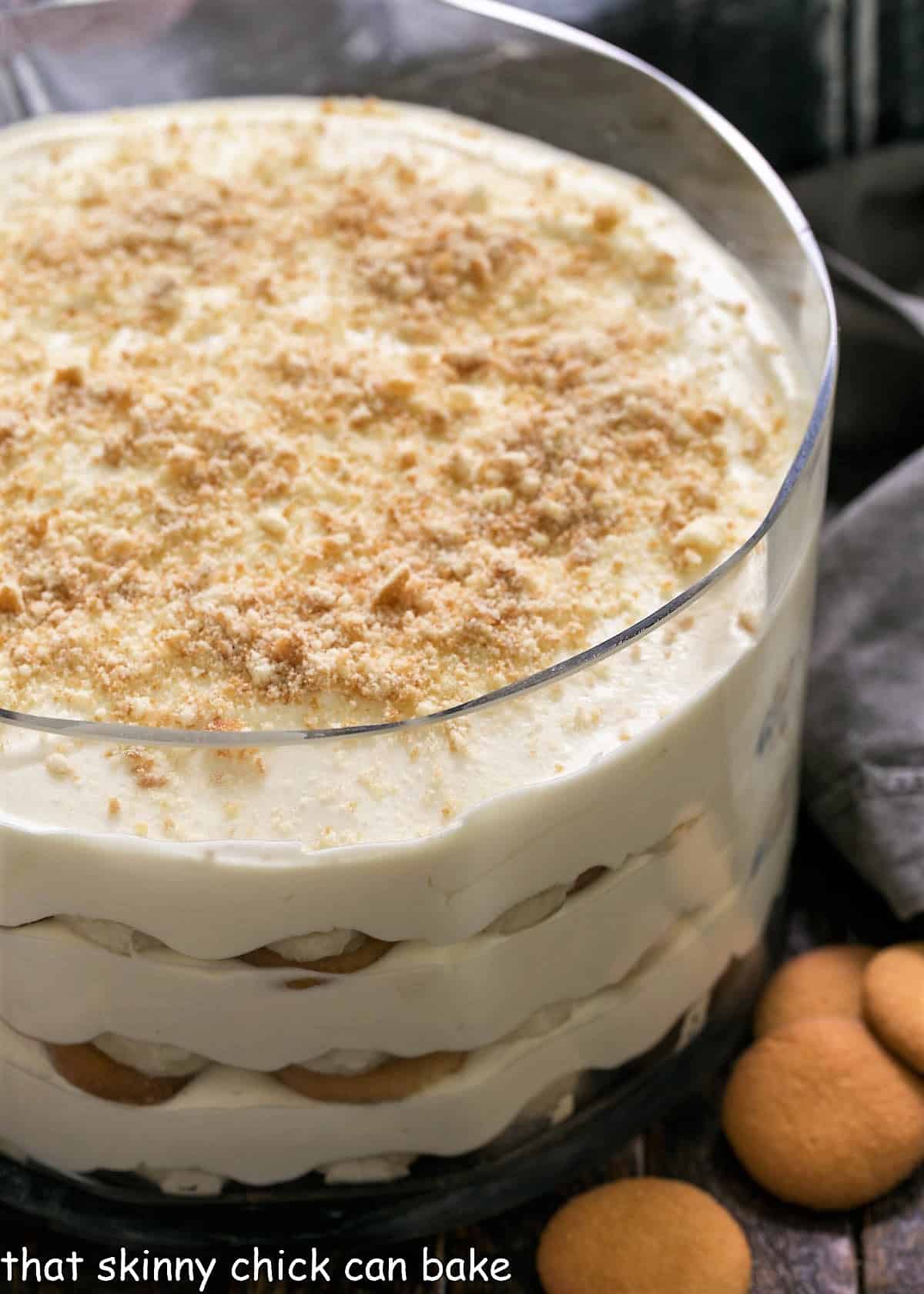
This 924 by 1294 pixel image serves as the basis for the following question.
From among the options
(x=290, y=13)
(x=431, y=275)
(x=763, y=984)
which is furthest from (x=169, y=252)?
(x=763, y=984)

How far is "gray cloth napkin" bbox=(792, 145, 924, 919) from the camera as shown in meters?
1.39

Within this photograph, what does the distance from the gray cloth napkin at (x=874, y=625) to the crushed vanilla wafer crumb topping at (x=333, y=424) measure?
31 cm

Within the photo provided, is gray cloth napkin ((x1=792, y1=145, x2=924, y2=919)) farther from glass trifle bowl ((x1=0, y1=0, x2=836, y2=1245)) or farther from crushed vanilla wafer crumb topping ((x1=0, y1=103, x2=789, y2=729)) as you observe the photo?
crushed vanilla wafer crumb topping ((x1=0, y1=103, x2=789, y2=729))

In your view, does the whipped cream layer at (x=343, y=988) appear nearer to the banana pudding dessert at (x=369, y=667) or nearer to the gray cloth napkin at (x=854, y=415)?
the banana pudding dessert at (x=369, y=667)

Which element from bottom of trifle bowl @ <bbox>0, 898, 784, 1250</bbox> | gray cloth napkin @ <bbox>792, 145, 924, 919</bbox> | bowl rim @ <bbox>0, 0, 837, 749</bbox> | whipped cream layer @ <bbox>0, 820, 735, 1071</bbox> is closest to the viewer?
bowl rim @ <bbox>0, 0, 837, 749</bbox>

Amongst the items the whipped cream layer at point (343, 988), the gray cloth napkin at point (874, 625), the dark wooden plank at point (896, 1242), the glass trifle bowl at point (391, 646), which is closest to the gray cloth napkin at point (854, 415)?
the gray cloth napkin at point (874, 625)

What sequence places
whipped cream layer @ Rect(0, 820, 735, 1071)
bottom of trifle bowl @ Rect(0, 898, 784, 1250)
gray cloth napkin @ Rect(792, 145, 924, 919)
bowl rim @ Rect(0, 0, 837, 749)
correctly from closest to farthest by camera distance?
bowl rim @ Rect(0, 0, 837, 749) < whipped cream layer @ Rect(0, 820, 735, 1071) < bottom of trifle bowl @ Rect(0, 898, 784, 1250) < gray cloth napkin @ Rect(792, 145, 924, 919)

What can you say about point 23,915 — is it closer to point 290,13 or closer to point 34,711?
point 34,711

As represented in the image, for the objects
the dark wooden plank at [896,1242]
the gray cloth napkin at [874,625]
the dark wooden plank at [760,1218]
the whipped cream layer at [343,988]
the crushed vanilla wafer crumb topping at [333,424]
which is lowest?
the dark wooden plank at [896,1242]

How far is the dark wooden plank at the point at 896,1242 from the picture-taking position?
3.89ft

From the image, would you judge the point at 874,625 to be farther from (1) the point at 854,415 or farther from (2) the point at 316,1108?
(2) the point at 316,1108

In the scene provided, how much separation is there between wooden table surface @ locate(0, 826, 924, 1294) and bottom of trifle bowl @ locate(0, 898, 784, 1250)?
2cm

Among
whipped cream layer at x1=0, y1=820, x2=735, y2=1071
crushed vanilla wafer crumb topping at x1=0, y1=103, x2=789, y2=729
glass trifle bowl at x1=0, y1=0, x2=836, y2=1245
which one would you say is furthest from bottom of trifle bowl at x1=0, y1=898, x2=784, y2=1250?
crushed vanilla wafer crumb topping at x1=0, y1=103, x2=789, y2=729

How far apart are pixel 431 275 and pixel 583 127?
0.99ft
